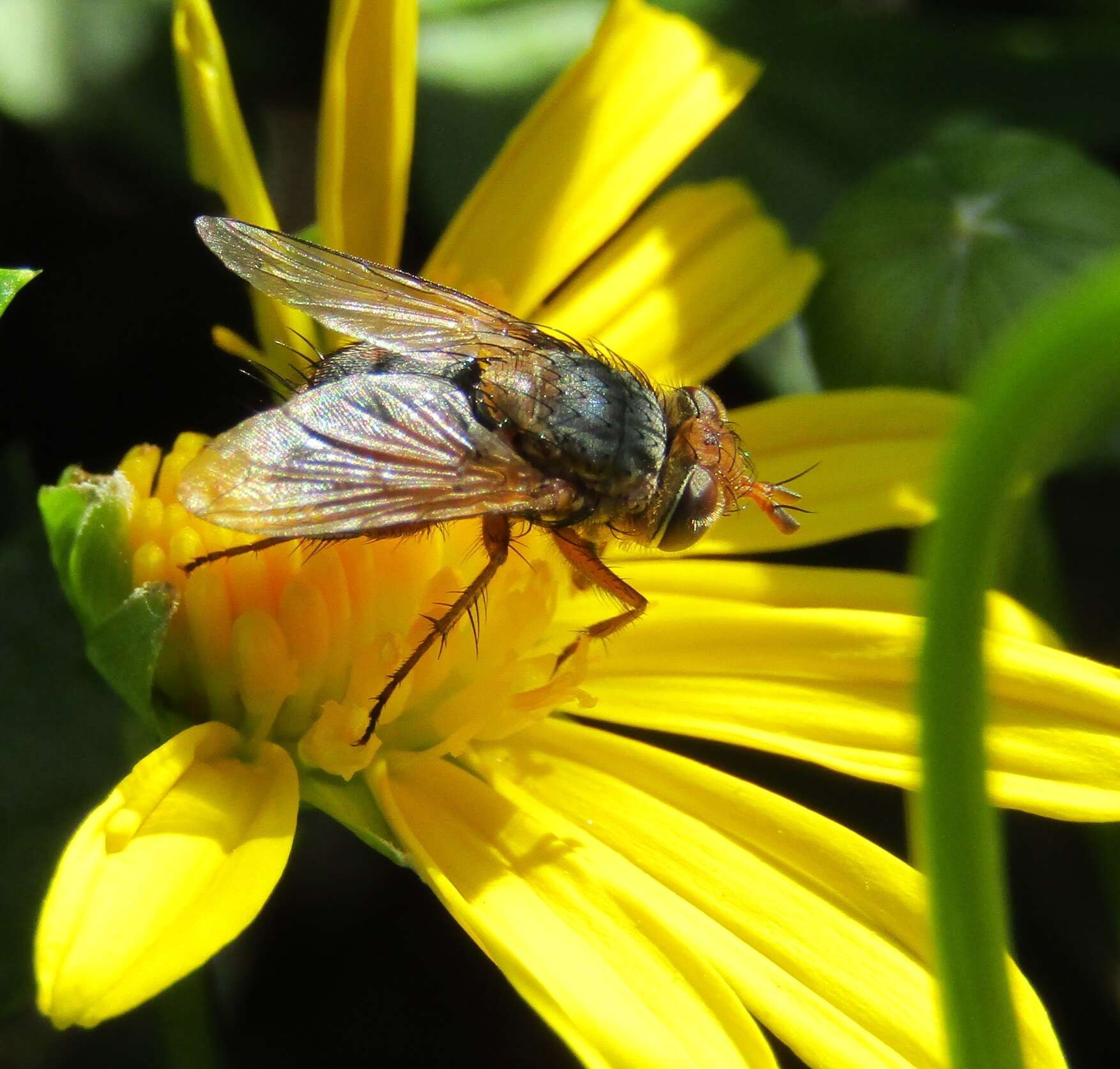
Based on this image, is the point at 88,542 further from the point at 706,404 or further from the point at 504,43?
the point at 504,43

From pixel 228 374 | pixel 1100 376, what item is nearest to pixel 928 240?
pixel 228 374

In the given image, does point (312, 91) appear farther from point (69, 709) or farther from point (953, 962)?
point (953, 962)

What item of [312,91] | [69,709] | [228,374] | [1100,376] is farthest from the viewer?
[312,91]

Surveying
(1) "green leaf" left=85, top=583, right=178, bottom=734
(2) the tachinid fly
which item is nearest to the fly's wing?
(2) the tachinid fly

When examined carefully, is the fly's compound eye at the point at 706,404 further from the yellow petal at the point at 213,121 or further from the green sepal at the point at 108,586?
the green sepal at the point at 108,586

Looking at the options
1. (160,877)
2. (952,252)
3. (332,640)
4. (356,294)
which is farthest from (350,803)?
(952,252)

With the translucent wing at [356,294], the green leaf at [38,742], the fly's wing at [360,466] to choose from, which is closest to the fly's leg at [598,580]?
the fly's wing at [360,466]
